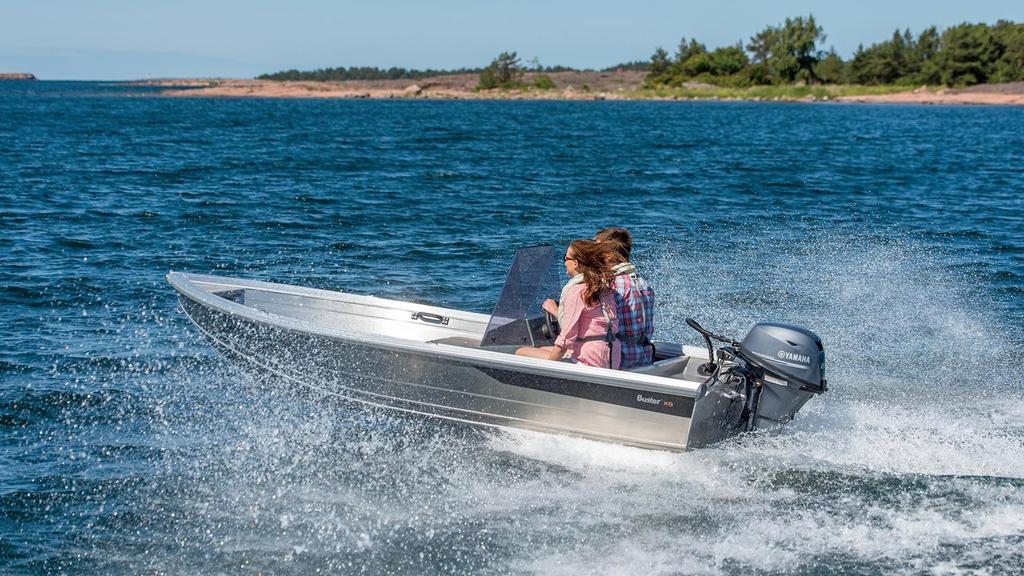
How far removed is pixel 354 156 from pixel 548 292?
25985mm

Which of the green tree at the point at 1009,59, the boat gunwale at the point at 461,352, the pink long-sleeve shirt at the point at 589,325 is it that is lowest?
the boat gunwale at the point at 461,352

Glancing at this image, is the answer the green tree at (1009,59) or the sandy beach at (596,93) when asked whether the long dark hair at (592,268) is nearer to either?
the sandy beach at (596,93)

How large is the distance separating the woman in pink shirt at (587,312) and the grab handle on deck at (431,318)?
1880 mm

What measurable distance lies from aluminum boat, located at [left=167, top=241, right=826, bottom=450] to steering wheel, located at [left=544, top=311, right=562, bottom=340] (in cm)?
1

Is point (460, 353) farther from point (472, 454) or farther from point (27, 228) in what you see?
point (27, 228)

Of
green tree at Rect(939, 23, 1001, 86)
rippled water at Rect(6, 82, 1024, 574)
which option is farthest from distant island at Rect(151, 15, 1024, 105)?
rippled water at Rect(6, 82, 1024, 574)

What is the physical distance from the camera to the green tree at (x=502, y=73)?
472ft

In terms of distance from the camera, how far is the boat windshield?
795 cm

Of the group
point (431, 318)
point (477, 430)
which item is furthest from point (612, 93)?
point (477, 430)

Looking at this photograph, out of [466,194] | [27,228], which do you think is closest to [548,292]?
[27,228]

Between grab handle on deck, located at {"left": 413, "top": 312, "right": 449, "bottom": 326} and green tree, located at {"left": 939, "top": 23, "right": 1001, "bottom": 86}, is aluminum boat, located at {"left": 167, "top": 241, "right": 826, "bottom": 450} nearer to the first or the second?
grab handle on deck, located at {"left": 413, "top": 312, "right": 449, "bottom": 326}

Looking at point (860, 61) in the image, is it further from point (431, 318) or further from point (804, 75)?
point (431, 318)

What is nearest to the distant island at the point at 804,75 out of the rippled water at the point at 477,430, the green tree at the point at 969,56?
the green tree at the point at 969,56

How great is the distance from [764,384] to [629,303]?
3.82ft
